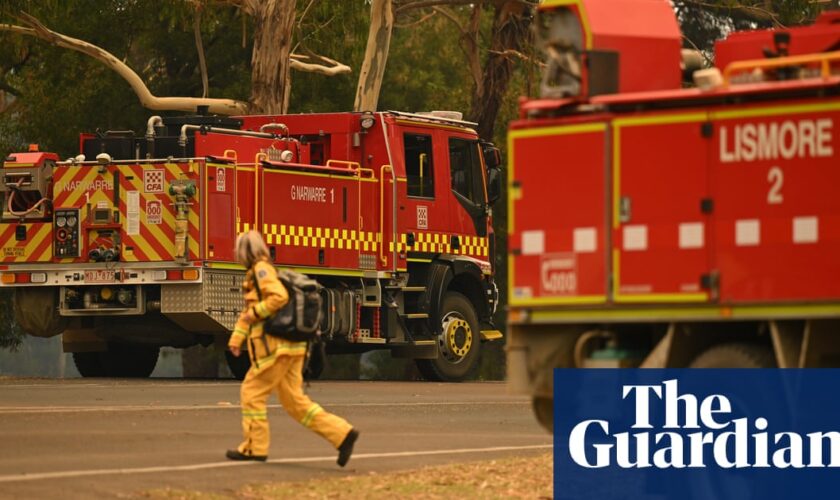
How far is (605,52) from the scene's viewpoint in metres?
13.0

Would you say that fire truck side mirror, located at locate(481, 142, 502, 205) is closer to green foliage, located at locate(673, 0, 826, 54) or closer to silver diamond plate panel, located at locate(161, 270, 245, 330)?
silver diamond plate panel, located at locate(161, 270, 245, 330)

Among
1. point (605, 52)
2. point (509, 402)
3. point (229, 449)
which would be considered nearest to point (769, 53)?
point (605, 52)

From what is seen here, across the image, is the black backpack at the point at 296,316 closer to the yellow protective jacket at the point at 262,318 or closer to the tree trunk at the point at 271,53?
the yellow protective jacket at the point at 262,318

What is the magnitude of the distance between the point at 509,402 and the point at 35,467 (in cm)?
929

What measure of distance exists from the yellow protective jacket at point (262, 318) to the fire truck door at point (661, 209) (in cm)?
248

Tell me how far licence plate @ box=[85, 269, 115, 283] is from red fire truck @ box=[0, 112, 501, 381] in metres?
0.02

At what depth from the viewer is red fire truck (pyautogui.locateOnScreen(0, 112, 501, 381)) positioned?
24.1 meters

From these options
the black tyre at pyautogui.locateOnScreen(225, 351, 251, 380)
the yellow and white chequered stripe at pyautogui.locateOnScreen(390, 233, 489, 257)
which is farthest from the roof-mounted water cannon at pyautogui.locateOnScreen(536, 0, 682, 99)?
the black tyre at pyautogui.locateOnScreen(225, 351, 251, 380)

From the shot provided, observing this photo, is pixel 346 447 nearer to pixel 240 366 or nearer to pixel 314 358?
pixel 314 358

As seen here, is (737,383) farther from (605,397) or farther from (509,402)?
(509,402)

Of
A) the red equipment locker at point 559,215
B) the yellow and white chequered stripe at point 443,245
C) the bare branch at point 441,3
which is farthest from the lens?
the bare branch at point 441,3

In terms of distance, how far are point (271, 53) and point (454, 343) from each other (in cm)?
886

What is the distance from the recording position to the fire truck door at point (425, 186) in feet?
86.6

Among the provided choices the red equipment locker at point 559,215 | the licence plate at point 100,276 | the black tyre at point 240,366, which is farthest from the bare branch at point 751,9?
the red equipment locker at point 559,215
